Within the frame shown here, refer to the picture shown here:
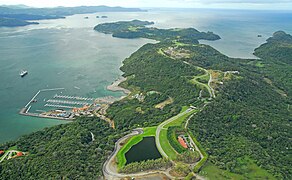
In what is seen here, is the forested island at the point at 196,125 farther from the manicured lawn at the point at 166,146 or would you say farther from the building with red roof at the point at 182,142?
the building with red roof at the point at 182,142

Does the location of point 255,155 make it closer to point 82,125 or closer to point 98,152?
point 98,152

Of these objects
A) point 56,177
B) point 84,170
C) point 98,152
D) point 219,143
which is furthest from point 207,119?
point 56,177

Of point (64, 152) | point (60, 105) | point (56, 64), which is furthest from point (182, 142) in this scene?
point (56, 64)


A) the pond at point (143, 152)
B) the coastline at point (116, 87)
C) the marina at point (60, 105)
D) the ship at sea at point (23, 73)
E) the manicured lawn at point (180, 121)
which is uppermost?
the ship at sea at point (23, 73)

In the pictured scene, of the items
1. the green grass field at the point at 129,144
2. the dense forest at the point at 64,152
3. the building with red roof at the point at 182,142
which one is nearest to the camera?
the dense forest at the point at 64,152

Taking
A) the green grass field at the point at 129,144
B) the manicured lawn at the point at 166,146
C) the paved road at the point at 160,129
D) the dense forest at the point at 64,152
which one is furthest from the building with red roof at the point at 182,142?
the dense forest at the point at 64,152

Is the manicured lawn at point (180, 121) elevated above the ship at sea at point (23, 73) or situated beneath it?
situated beneath

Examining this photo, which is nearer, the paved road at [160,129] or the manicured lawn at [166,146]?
the manicured lawn at [166,146]
